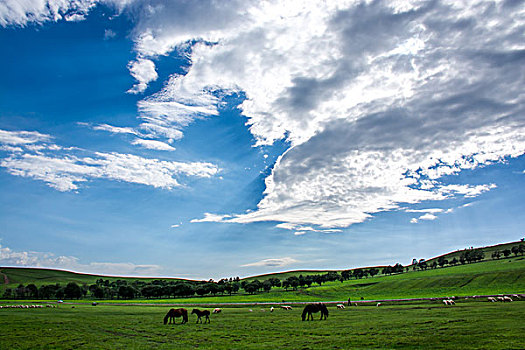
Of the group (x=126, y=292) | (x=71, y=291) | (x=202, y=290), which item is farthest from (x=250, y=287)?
(x=71, y=291)

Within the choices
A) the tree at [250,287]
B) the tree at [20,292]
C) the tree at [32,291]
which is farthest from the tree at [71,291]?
the tree at [250,287]

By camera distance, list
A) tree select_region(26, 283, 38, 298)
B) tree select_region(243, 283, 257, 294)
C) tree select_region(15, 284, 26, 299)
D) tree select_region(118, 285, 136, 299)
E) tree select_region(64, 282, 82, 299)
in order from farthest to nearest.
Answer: tree select_region(26, 283, 38, 298)
tree select_region(243, 283, 257, 294)
tree select_region(118, 285, 136, 299)
tree select_region(15, 284, 26, 299)
tree select_region(64, 282, 82, 299)

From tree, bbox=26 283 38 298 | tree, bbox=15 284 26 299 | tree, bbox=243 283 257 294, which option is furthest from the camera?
tree, bbox=26 283 38 298

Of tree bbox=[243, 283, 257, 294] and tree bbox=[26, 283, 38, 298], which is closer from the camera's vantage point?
tree bbox=[243, 283, 257, 294]

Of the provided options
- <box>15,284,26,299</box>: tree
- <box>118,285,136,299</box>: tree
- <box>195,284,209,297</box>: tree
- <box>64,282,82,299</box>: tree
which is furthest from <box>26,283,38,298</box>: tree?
<box>195,284,209,297</box>: tree

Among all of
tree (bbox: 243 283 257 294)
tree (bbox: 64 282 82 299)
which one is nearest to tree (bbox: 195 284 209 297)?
tree (bbox: 243 283 257 294)

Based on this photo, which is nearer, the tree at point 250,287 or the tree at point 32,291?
the tree at point 250,287

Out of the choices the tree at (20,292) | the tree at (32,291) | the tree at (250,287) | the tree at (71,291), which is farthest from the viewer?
the tree at (32,291)

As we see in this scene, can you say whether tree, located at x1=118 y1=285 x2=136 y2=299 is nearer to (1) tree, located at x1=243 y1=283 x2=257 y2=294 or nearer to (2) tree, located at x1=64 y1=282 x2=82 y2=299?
(2) tree, located at x1=64 y1=282 x2=82 y2=299

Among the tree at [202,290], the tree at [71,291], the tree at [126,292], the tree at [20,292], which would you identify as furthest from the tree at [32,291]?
the tree at [202,290]

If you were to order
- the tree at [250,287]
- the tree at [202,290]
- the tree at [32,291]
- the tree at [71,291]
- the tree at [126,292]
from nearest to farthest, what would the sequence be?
the tree at [71,291] → the tree at [126,292] → the tree at [250,287] → the tree at [32,291] → the tree at [202,290]

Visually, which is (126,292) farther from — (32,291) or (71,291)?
(32,291)

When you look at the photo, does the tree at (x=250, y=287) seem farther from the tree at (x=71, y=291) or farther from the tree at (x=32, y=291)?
the tree at (x=32, y=291)

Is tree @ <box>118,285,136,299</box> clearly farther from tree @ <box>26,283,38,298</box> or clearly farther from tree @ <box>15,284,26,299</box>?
tree @ <box>15,284,26,299</box>
